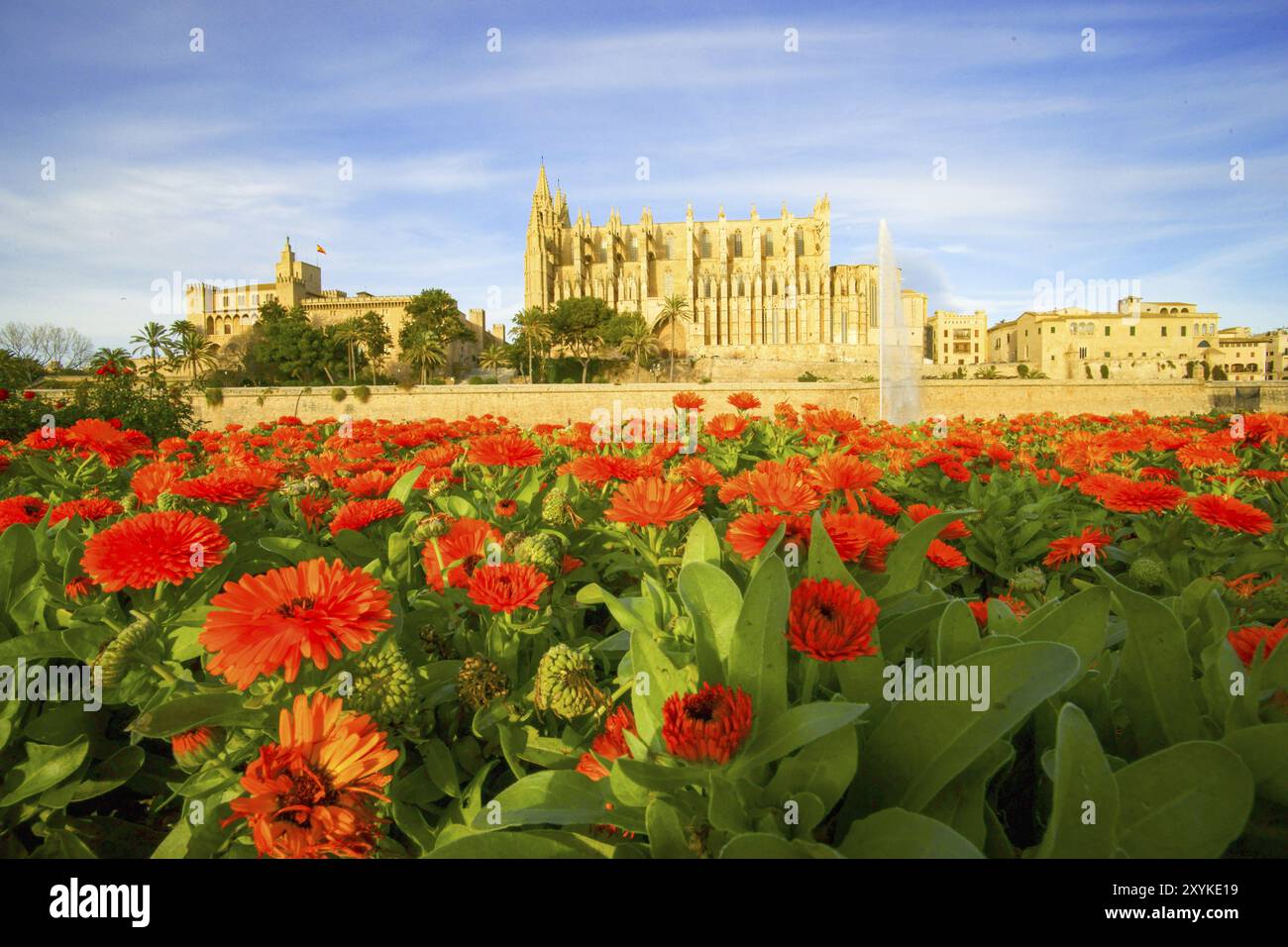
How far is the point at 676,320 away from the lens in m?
77.0

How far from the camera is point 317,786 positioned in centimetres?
90

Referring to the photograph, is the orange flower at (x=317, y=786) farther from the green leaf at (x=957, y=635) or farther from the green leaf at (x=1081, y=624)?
the green leaf at (x=1081, y=624)

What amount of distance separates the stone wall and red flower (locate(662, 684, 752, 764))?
2800cm

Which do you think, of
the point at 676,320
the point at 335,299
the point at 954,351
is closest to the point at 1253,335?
the point at 954,351

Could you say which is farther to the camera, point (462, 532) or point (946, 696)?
point (462, 532)

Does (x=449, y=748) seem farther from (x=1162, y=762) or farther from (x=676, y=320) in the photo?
(x=676, y=320)

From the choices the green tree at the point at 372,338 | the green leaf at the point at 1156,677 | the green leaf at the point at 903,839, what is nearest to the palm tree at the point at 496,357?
the green tree at the point at 372,338

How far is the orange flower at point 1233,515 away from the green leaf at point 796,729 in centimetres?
189

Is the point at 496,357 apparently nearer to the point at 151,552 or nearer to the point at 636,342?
the point at 636,342

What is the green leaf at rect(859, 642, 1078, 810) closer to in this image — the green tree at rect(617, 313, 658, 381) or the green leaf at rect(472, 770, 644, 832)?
the green leaf at rect(472, 770, 644, 832)

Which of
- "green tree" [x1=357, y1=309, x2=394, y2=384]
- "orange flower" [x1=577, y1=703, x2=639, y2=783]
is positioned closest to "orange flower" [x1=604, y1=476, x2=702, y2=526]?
"orange flower" [x1=577, y1=703, x2=639, y2=783]
